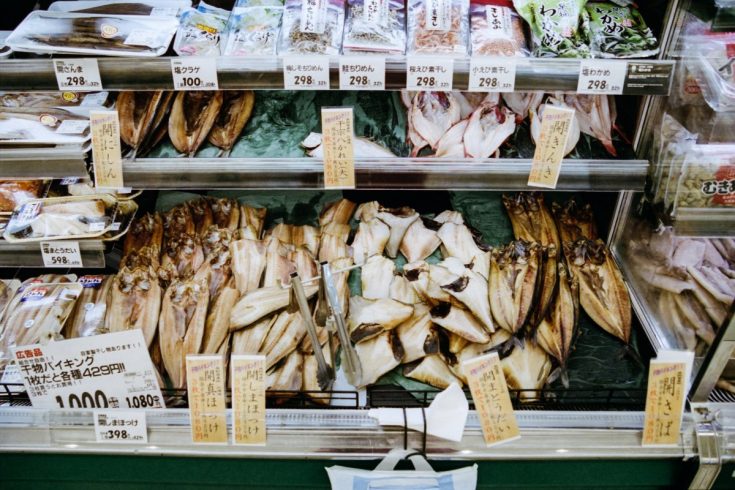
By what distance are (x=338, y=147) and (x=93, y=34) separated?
0.74 metres

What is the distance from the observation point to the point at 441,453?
1.69m

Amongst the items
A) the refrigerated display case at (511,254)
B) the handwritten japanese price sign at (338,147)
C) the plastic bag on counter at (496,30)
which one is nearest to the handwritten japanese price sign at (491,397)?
the refrigerated display case at (511,254)

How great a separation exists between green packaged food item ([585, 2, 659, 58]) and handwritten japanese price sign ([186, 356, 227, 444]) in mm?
1391

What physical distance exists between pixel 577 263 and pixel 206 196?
138 centimetres

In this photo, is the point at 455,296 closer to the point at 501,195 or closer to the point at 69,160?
the point at 501,195

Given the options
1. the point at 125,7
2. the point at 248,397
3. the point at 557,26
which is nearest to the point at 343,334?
the point at 248,397

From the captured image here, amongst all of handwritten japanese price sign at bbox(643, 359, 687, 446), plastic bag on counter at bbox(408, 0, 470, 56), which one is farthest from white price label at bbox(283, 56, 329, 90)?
handwritten japanese price sign at bbox(643, 359, 687, 446)

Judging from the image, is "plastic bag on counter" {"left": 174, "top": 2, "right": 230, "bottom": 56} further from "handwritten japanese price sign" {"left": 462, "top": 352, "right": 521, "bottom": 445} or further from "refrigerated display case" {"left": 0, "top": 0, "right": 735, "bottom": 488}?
"handwritten japanese price sign" {"left": 462, "top": 352, "right": 521, "bottom": 445}

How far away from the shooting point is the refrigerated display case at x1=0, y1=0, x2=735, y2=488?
164 cm

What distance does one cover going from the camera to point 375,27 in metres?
1.78

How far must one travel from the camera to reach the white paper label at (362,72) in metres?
1.59

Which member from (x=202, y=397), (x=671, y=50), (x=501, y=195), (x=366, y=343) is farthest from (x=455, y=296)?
(x=671, y=50)

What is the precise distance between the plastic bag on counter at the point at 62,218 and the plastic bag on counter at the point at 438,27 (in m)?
1.07

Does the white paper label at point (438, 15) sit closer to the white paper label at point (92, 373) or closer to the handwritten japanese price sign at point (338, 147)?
the handwritten japanese price sign at point (338, 147)
